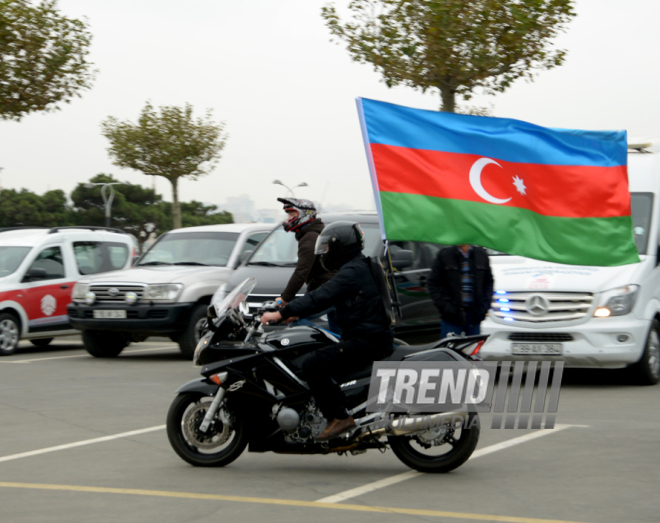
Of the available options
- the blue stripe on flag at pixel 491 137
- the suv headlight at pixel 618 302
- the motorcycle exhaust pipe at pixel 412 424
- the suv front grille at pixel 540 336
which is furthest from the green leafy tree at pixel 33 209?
the motorcycle exhaust pipe at pixel 412 424

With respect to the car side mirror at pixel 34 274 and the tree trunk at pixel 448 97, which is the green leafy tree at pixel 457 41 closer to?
the tree trunk at pixel 448 97

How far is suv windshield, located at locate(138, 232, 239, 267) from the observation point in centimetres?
1386

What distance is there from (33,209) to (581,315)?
60.7 m

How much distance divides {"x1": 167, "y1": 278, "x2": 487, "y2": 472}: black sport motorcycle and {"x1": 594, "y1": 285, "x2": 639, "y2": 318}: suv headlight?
421 cm

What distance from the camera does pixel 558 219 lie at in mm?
7344

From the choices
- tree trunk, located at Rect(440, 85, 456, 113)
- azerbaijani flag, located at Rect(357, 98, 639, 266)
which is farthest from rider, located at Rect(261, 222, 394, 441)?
tree trunk, located at Rect(440, 85, 456, 113)

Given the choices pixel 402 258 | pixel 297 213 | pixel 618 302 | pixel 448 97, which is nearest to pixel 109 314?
pixel 402 258

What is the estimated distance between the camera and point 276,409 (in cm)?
606

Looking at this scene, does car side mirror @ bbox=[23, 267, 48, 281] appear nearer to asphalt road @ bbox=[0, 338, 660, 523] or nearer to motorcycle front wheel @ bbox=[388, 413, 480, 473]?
asphalt road @ bbox=[0, 338, 660, 523]

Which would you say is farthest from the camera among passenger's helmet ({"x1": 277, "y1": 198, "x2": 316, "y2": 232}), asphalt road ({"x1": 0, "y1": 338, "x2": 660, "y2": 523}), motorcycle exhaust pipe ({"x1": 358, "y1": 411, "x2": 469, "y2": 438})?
passenger's helmet ({"x1": 277, "y1": 198, "x2": 316, "y2": 232})

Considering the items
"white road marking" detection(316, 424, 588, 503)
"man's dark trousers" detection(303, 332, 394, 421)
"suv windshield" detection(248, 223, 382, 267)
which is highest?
"suv windshield" detection(248, 223, 382, 267)

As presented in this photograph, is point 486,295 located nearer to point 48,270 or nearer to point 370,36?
point 48,270

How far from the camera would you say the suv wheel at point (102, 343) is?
13.7 meters

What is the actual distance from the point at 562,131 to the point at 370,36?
12.8m
